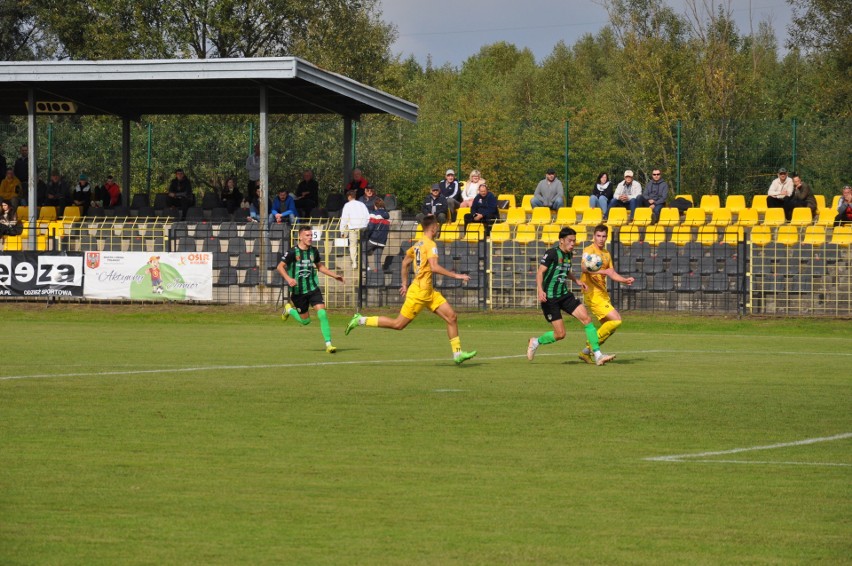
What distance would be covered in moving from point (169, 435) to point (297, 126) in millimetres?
33353

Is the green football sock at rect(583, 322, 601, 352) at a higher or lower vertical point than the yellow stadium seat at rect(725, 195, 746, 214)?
lower

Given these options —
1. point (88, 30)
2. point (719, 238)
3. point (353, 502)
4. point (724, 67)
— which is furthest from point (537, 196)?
point (88, 30)

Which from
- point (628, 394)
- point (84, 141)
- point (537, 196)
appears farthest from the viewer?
point (84, 141)

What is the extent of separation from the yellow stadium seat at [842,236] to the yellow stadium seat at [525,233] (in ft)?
22.5

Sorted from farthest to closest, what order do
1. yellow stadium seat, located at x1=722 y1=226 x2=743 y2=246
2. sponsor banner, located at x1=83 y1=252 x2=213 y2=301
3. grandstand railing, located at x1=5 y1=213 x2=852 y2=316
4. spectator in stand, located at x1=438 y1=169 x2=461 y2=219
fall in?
spectator in stand, located at x1=438 y1=169 x2=461 y2=219 → sponsor banner, located at x1=83 y1=252 x2=213 y2=301 → yellow stadium seat, located at x1=722 y1=226 x2=743 y2=246 → grandstand railing, located at x1=5 y1=213 x2=852 y2=316

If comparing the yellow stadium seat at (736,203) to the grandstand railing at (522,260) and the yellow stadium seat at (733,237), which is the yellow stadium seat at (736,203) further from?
the yellow stadium seat at (733,237)

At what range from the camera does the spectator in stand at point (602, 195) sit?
3394 centimetres

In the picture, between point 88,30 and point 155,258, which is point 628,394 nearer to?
point 155,258

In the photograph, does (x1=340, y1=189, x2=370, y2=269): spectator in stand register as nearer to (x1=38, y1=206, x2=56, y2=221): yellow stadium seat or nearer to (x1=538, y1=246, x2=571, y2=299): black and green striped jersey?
(x1=38, y1=206, x2=56, y2=221): yellow stadium seat

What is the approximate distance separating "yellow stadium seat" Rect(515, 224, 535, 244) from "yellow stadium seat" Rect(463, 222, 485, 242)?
0.91 metres

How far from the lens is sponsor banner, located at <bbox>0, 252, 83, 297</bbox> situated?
31031 millimetres

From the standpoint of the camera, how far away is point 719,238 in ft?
98.0

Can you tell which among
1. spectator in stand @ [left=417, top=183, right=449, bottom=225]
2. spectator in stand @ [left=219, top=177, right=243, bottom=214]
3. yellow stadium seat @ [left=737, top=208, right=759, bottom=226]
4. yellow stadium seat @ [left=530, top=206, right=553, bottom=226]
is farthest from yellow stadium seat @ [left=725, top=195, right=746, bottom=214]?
spectator in stand @ [left=219, top=177, right=243, bottom=214]

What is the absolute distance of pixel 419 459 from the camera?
10.5 m
